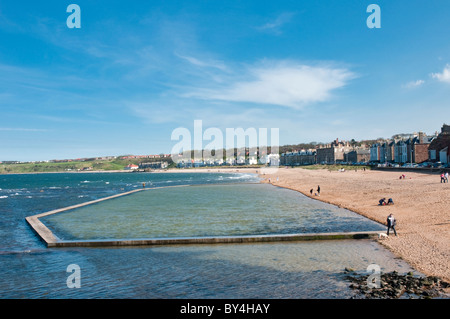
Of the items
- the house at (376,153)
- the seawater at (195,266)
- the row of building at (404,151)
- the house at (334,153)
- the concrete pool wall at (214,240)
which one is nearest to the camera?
the seawater at (195,266)

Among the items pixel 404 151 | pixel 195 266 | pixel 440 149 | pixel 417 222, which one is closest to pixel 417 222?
pixel 417 222

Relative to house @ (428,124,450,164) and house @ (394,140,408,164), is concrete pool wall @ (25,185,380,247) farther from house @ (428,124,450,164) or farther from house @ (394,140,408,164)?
house @ (394,140,408,164)

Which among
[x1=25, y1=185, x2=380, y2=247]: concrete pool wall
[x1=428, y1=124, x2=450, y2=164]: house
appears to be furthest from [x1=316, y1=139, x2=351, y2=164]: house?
[x1=25, y1=185, x2=380, y2=247]: concrete pool wall

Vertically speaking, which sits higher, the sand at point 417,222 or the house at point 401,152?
the house at point 401,152

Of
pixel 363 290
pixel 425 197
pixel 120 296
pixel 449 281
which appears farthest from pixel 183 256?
pixel 425 197

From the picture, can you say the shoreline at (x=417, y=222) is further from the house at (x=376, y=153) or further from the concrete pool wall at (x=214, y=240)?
the house at (x=376, y=153)

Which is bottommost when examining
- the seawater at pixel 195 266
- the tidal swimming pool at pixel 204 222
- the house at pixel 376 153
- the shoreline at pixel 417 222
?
the tidal swimming pool at pixel 204 222

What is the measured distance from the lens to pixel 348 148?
544 feet

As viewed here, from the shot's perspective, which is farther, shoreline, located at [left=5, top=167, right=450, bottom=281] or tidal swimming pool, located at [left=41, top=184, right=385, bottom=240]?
tidal swimming pool, located at [left=41, top=184, right=385, bottom=240]

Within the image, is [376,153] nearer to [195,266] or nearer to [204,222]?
[204,222]

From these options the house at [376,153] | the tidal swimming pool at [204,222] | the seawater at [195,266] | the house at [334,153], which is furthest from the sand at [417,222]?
the house at [334,153]

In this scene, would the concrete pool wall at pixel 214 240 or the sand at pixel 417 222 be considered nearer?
the sand at pixel 417 222

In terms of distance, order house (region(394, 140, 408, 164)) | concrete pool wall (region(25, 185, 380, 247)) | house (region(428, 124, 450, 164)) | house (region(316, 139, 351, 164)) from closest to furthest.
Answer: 1. concrete pool wall (region(25, 185, 380, 247))
2. house (region(428, 124, 450, 164))
3. house (region(394, 140, 408, 164))
4. house (region(316, 139, 351, 164))

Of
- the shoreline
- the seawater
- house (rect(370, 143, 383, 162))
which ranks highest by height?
house (rect(370, 143, 383, 162))
